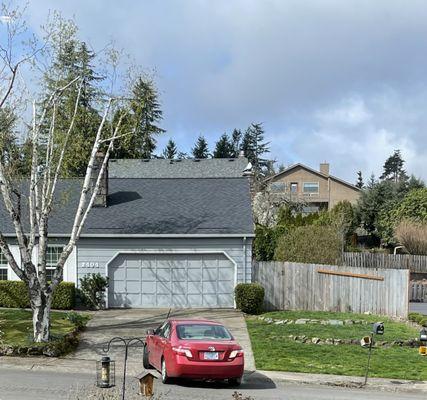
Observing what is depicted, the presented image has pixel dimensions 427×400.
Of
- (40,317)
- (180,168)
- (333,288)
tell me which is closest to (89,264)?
(40,317)

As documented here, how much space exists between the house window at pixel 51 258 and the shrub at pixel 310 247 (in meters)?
11.1

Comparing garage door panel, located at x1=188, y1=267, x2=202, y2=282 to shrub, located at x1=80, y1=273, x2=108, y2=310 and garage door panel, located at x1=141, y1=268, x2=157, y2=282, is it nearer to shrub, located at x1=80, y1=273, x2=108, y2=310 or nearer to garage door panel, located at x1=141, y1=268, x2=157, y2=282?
garage door panel, located at x1=141, y1=268, x2=157, y2=282

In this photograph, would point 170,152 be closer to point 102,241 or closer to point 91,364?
point 102,241

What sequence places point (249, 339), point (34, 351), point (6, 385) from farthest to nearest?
point (249, 339)
point (34, 351)
point (6, 385)

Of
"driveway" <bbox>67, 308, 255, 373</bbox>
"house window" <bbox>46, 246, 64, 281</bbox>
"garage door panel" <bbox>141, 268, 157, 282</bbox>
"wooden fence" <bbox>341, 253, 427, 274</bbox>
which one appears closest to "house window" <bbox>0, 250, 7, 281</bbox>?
"house window" <bbox>46, 246, 64, 281</bbox>

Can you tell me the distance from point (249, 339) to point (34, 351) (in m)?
6.38

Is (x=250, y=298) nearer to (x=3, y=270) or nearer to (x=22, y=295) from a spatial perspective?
(x=22, y=295)

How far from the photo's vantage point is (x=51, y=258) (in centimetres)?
2647

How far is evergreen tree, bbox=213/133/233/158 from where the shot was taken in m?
86.9

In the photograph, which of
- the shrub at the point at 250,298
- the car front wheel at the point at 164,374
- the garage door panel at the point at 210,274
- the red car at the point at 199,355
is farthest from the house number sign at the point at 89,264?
the car front wheel at the point at 164,374

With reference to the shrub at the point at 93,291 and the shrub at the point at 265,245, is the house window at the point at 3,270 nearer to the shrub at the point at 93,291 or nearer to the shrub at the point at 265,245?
the shrub at the point at 93,291

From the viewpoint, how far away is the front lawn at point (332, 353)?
15656 mm

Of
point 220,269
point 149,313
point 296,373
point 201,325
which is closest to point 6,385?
point 201,325

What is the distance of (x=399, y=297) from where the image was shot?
2403cm
